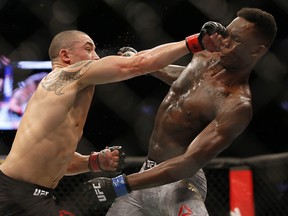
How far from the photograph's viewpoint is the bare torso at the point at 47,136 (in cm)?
202

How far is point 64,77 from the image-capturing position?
2.06m

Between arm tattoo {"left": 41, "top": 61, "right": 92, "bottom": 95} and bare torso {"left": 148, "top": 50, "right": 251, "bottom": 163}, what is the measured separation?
520 mm

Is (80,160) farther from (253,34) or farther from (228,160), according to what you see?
(228,160)

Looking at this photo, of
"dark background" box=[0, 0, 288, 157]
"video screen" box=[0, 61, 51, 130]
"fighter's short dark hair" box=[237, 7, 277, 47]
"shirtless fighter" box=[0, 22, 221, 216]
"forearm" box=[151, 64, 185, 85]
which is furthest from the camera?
"dark background" box=[0, 0, 288, 157]

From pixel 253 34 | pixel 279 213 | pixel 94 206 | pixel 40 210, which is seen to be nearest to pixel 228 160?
pixel 279 213

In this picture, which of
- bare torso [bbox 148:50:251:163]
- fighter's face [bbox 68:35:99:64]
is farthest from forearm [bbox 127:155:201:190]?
fighter's face [bbox 68:35:99:64]

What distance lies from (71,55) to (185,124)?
1.83 feet

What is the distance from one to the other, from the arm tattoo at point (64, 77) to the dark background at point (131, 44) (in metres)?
→ 2.37

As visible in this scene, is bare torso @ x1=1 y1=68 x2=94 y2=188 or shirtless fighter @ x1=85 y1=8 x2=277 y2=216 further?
shirtless fighter @ x1=85 y1=8 x2=277 y2=216

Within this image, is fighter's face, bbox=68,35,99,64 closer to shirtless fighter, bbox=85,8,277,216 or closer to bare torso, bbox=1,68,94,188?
bare torso, bbox=1,68,94,188

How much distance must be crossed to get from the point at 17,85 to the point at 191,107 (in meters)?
2.47

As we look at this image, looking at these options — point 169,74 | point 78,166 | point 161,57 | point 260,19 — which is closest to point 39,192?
point 78,166

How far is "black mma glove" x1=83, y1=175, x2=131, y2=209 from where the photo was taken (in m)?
2.04

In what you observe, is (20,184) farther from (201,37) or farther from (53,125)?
(201,37)
